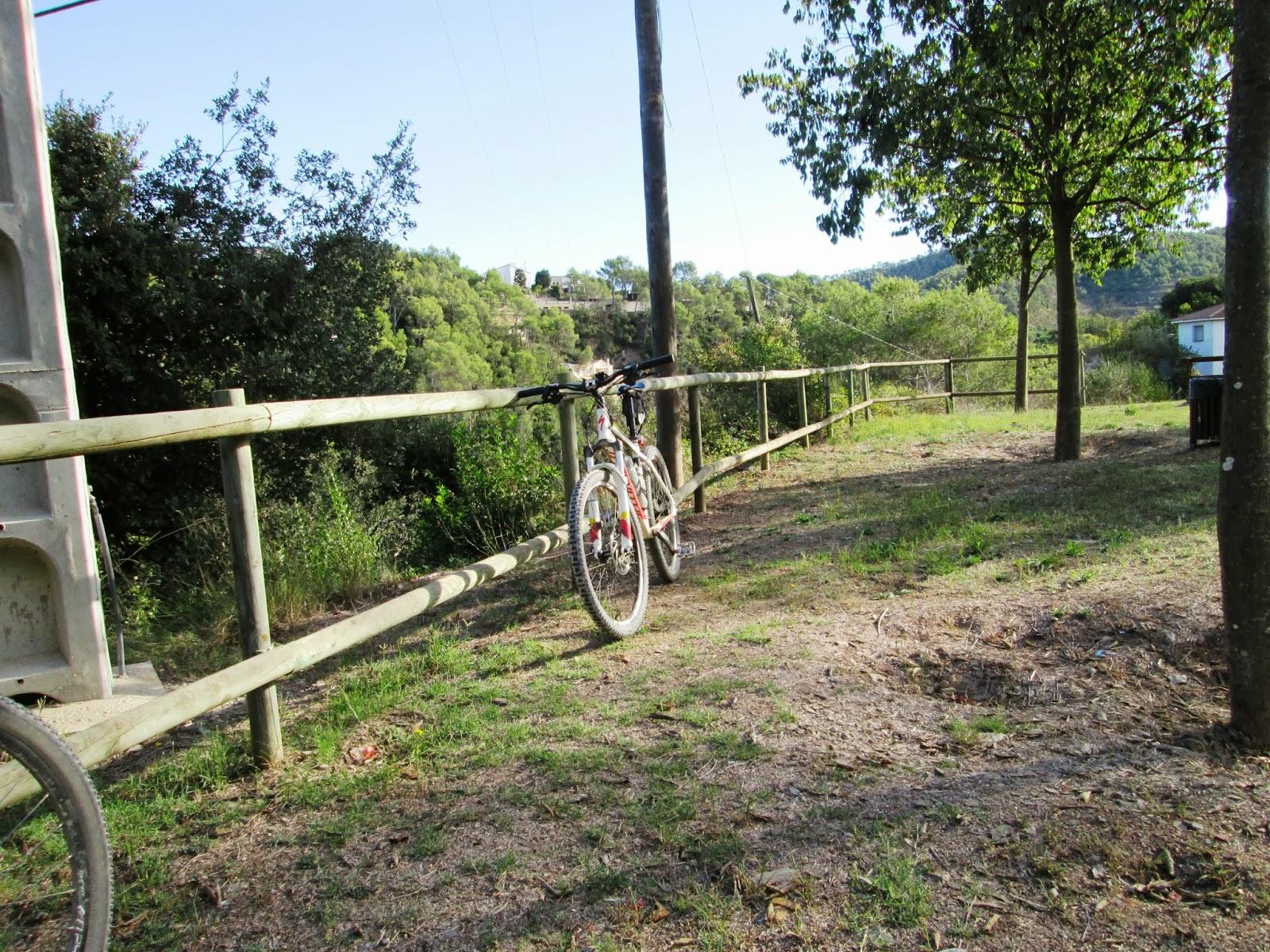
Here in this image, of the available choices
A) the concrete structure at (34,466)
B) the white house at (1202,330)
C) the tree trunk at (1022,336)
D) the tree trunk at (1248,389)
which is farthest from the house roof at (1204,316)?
the concrete structure at (34,466)

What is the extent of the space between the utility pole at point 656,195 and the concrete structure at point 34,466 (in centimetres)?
507

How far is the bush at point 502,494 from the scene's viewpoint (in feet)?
26.5

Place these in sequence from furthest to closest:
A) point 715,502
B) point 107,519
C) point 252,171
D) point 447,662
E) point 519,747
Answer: point 252,171, point 107,519, point 715,502, point 447,662, point 519,747

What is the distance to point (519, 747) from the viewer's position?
299 cm

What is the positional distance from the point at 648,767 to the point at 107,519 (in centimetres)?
809

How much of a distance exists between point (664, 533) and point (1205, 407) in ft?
21.9

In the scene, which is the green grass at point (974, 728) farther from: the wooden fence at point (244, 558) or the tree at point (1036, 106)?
the tree at point (1036, 106)

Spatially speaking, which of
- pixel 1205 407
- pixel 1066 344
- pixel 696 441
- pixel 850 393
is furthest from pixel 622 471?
pixel 850 393

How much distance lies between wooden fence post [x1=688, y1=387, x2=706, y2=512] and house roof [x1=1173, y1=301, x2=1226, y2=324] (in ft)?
182

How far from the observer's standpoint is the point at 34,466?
4.02m

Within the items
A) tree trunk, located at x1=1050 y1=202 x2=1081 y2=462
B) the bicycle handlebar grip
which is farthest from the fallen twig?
tree trunk, located at x1=1050 y1=202 x2=1081 y2=462

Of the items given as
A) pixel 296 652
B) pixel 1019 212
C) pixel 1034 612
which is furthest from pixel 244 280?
pixel 1019 212

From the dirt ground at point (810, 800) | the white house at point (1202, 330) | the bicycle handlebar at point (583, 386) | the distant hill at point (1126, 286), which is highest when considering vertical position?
the distant hill at point (1126, 286)

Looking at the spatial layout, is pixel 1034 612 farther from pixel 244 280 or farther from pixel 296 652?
pixel 244 280
